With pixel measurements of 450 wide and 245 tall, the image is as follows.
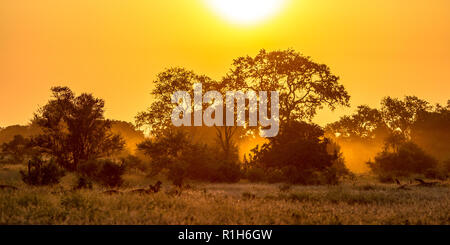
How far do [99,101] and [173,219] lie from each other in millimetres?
28614

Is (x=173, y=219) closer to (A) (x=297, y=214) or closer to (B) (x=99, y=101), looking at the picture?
(A) (x=297, y=214)

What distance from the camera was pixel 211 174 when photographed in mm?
34812

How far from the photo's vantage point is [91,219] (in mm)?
10320

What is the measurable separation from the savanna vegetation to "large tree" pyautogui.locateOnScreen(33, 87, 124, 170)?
0.28 ft

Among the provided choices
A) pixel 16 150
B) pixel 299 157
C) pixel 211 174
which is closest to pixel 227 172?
pixel 211 174

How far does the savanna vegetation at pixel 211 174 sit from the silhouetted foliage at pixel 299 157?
0.28 ft

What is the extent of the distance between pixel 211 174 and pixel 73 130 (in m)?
11.9

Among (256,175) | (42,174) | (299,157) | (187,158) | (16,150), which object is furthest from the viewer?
(16,150)

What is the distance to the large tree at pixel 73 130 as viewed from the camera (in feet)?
115

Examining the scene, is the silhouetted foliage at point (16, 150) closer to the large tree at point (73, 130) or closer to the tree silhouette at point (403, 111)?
the large tree at point (73, 130)

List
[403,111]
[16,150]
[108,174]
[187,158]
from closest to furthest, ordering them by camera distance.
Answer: [108,174]
[187,158]
[16,150]
[403,111]

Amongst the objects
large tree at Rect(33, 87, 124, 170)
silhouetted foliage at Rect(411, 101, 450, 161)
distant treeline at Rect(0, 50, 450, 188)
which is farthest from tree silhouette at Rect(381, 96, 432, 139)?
large tree at Rect(33, 87, 124, 170)

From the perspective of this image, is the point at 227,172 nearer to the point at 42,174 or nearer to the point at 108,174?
the point at 108,174

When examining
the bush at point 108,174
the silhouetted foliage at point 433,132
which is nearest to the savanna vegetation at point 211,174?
the bush at point 108,174
